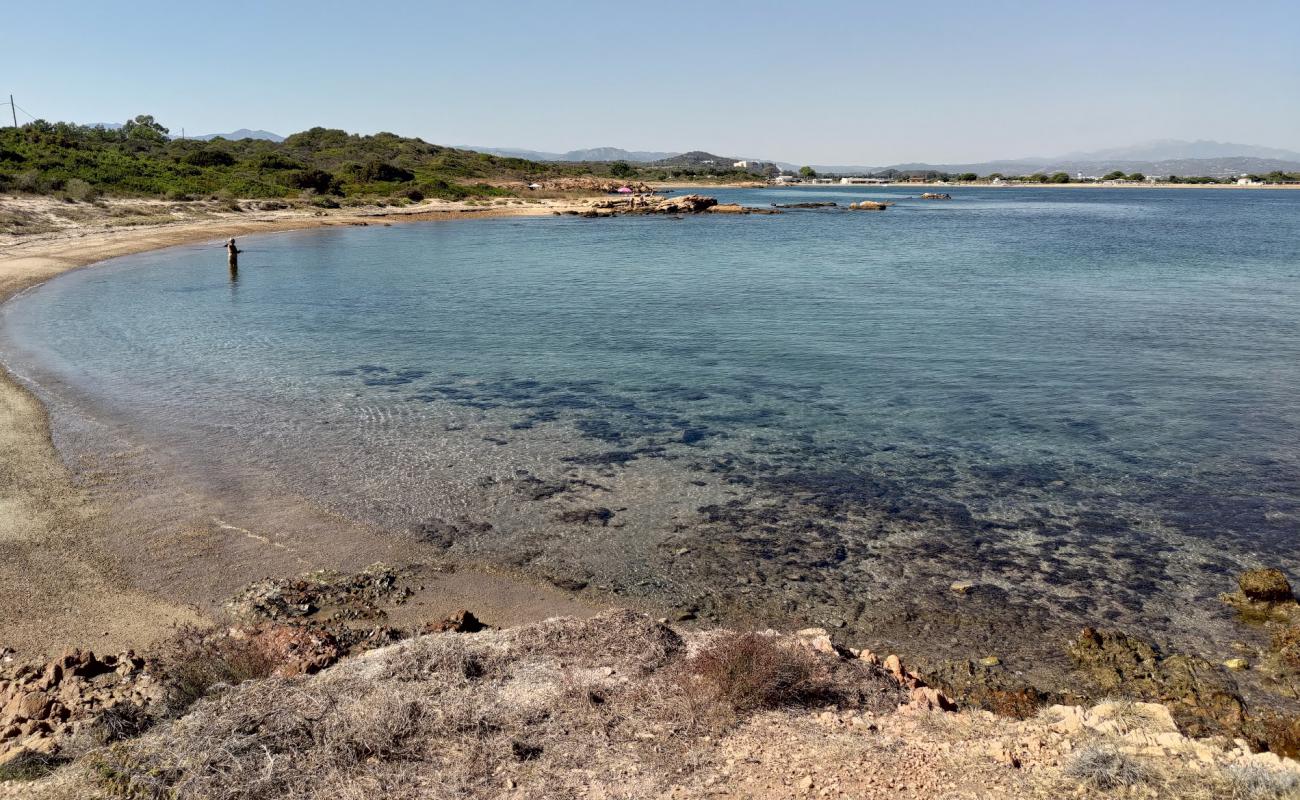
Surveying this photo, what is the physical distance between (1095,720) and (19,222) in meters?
55.2

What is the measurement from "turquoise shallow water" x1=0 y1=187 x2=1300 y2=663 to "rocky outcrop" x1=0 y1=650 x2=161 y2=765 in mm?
4553

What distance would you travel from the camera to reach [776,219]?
8388 centimetres

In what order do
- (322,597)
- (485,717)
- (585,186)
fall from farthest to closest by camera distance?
(585,186)
(322,597)
(485,717)

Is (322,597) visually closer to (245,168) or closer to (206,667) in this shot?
(206,667)

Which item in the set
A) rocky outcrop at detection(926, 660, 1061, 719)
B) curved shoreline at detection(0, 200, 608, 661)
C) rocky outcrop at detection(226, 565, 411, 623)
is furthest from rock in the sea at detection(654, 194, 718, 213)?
rocky outcrop at detection(926, 660, 1061, 719)

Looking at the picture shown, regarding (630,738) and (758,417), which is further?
(758,417)

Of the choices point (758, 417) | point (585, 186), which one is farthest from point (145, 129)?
point (758, 417)

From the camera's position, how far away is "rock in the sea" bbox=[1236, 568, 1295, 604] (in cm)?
982

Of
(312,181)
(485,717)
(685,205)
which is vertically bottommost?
(485,717)

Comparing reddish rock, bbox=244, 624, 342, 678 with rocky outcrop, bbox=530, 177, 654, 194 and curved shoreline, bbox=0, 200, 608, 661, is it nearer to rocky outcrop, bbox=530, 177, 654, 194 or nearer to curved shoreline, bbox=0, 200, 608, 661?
curved shoreline, bbox=0, 200, 608, 661

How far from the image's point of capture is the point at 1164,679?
8.44m

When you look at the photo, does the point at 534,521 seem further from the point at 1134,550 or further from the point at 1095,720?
the point at 1134,550

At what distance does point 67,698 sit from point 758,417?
498 inches

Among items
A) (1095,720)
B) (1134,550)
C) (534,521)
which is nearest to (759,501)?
(534,521)
